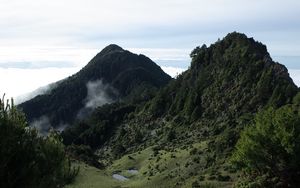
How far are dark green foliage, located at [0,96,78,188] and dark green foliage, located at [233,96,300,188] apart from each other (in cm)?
3619

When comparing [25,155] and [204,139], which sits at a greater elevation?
[25,155]

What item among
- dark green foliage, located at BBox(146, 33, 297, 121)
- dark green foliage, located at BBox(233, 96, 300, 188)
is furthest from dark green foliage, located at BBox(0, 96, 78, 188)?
dark green foliage, located at BBox(146, 33, 297, 121)

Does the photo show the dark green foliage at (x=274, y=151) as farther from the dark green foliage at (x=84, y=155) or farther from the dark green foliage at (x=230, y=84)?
the dark green foliage at (x=84, y=155)

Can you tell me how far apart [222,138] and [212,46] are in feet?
319

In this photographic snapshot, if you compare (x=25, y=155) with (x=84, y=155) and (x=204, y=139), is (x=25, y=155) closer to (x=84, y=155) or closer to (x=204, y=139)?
(x=204, y=139)

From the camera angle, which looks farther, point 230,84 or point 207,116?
point 230,84

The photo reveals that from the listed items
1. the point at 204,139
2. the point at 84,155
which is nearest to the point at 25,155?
the point at 204,139

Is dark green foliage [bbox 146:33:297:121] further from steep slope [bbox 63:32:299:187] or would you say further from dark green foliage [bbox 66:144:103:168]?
dark green foliage [bbox 66:144:103:168]

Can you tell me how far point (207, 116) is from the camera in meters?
157

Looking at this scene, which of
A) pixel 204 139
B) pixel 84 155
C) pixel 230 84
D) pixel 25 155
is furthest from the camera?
pixel 230 84

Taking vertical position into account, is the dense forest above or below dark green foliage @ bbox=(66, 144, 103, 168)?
above

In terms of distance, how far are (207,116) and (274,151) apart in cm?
9513

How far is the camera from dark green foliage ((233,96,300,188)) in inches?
2378

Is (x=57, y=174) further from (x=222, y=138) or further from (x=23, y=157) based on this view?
(x=222, y=138)
